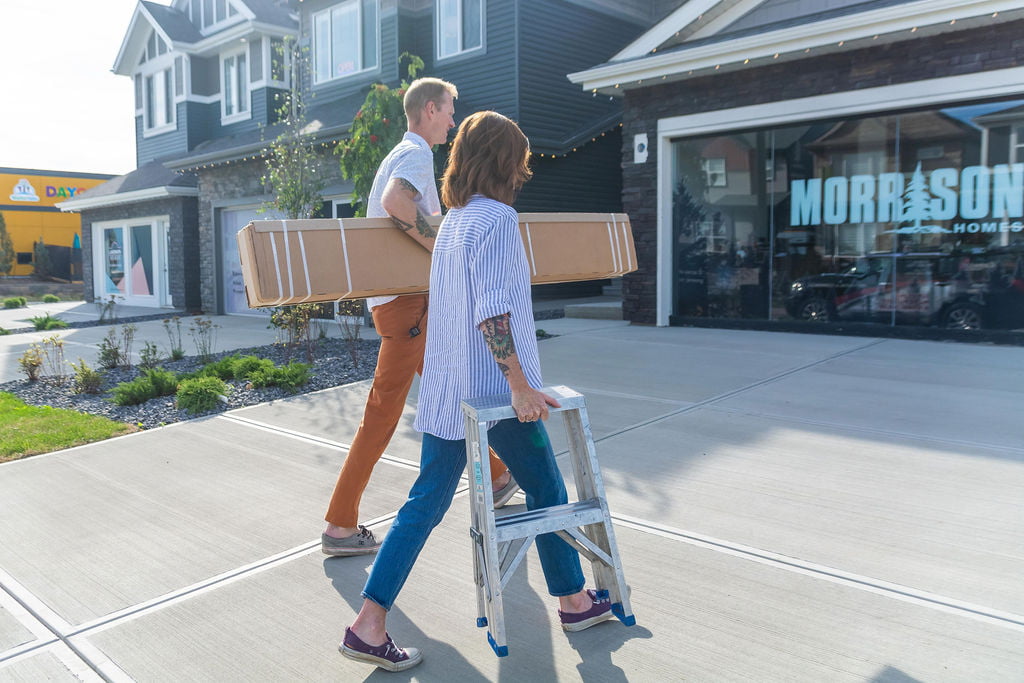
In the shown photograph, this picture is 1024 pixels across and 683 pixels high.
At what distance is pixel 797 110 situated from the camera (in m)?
9.81

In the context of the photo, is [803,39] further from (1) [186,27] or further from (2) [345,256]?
(1) [186,27]

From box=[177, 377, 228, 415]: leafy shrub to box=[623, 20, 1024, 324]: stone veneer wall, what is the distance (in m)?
6.52

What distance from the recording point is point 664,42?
1065cm

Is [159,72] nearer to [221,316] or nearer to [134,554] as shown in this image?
[221,316]

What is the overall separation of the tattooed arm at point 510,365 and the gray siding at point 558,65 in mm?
10996

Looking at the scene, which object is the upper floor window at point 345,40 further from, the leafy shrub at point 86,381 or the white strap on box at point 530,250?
the white strap on box at point 530,250

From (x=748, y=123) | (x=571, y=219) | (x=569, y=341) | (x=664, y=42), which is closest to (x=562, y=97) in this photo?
(x=664, y=42)

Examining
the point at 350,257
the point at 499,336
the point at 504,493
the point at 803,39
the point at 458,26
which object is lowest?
the point at 504,493

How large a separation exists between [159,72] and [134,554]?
66.8 ft

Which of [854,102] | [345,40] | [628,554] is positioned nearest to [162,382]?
[628,554]

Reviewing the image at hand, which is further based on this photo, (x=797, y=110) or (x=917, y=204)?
(x=797, y=110)

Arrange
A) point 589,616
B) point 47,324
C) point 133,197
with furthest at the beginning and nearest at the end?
1. point 133,197
2. point 47,324
3. point 589,616

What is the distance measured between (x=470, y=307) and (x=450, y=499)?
64cm

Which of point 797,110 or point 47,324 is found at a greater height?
point 797,110
